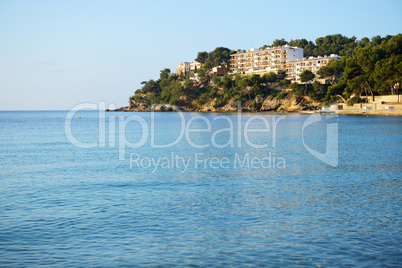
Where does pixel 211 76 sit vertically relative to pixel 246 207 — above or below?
above

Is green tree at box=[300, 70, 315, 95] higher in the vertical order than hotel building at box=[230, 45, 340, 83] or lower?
lower

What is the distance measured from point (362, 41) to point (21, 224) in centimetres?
18464

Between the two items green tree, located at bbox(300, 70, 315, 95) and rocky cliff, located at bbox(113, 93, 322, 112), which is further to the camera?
rocky cliff, located at bbox(113, 93, 322, 112)

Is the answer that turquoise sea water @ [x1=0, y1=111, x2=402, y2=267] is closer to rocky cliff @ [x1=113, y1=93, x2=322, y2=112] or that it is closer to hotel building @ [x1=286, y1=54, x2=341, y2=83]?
rocky cliff @ [x1=113, y1=93, x2=322, y2=112]

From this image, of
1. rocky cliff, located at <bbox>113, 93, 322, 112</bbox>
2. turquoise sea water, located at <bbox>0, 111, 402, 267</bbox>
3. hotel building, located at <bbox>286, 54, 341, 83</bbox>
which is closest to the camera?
turquoise sea water, located at <bbox>0, 111, 402, 267</bbox>

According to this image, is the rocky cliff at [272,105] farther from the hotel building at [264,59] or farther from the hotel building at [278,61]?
the hotel building at [264,59]

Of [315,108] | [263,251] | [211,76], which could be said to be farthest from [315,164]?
[211,76]

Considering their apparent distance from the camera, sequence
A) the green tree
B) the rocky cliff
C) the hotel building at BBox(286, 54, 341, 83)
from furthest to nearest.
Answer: the hotel building at BBox(286, 54, 341, 83)
the rocky cliff
the green tree

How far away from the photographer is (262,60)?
180 meters

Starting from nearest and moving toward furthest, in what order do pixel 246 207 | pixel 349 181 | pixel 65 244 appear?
pixel 65 244
pixel 246 207
pixel 349 181

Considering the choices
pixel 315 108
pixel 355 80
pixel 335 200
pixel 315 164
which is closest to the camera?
pixel 335 200

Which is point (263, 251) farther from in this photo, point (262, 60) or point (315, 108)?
point (262, 60)

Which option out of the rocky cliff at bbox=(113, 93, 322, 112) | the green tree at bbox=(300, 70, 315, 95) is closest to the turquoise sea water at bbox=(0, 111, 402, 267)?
the green tree at bbox=(300, 70, 315, 95)

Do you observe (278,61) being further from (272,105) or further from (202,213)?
(202,213)
